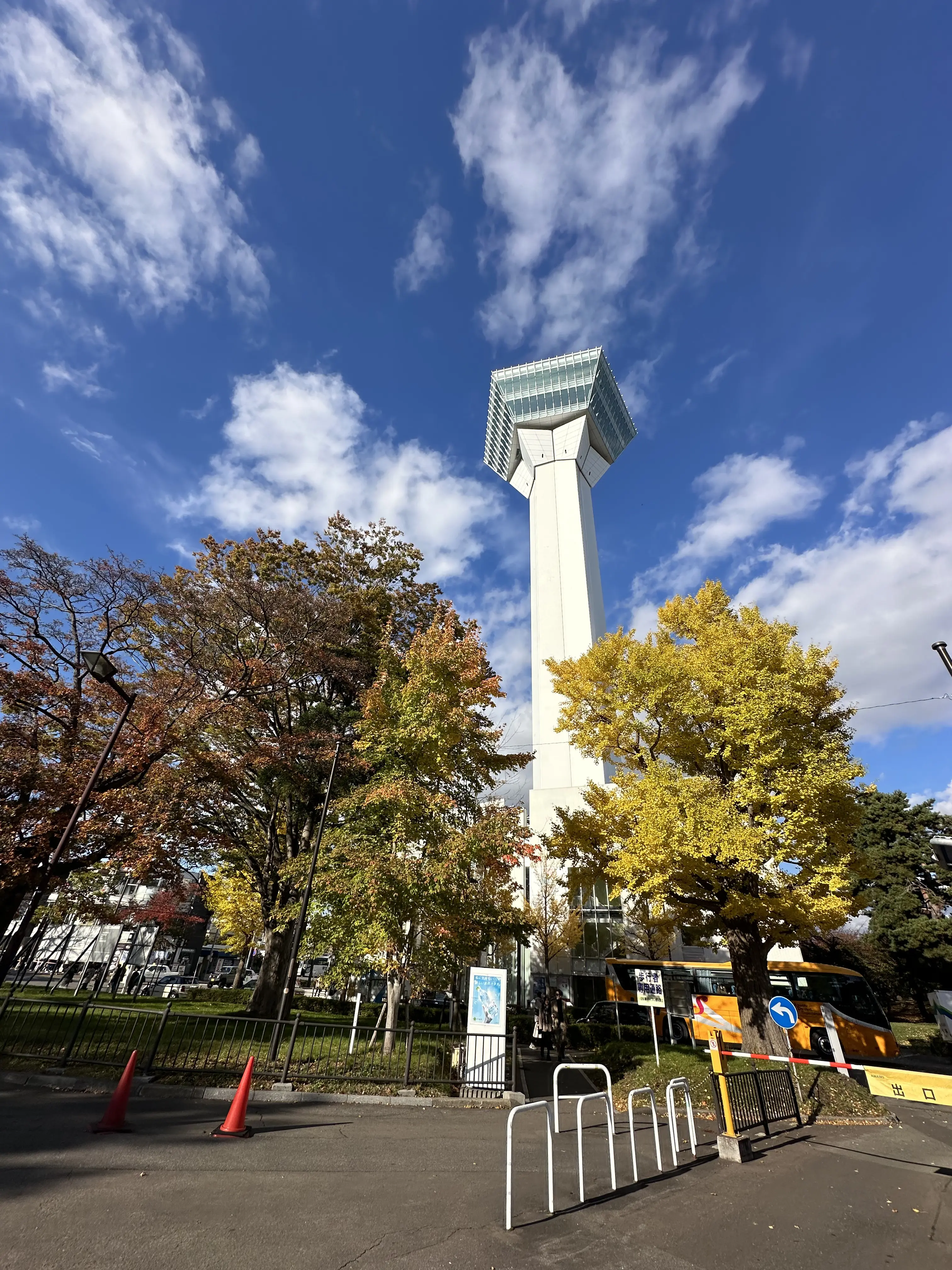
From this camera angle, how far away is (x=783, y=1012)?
396 inches

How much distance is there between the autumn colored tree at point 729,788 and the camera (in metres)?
12.3

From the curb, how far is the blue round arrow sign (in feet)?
19.4

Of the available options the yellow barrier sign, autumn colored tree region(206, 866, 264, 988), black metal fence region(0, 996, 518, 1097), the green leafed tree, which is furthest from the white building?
the yellow barrier sign

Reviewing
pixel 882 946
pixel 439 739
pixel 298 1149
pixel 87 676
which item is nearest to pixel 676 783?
pixel 439 739

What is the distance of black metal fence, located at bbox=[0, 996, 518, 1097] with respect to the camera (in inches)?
380

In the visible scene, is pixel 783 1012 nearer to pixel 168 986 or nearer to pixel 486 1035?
pixel 486 1035

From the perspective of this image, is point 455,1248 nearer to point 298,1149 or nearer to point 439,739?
point 298,1149

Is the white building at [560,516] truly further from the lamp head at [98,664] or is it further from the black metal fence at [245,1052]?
the lamp head at [98,664]

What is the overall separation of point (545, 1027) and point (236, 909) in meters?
19.4

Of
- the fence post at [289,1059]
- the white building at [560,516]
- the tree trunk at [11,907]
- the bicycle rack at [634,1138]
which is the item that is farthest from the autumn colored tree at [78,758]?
the white building at [560,516]

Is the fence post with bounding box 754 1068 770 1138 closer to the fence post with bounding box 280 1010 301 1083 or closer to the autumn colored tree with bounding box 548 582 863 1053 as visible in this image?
the autumn colored tree with bounding box 548 582 863 1053

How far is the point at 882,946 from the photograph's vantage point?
1234 inches

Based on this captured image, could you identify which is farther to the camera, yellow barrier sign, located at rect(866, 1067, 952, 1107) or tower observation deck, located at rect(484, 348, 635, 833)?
tower observation deck, located at rect(484, 348, 635, 833)

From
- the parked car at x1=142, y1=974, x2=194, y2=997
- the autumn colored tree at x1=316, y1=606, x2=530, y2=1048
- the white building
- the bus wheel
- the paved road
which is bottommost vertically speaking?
the paved road
